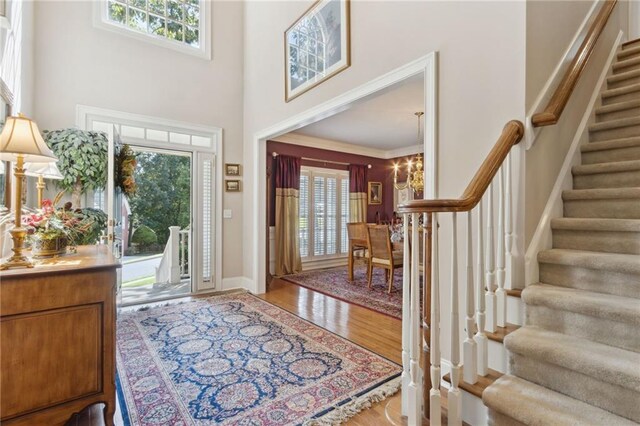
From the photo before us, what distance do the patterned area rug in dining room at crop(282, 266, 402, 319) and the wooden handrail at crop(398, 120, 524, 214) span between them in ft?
7.45

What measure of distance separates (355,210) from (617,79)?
189 inches

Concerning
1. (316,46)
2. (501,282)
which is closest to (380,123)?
(316,46)

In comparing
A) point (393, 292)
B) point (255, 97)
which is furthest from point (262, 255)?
point (255, 97)

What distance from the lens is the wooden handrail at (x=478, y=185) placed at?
4.27 ft

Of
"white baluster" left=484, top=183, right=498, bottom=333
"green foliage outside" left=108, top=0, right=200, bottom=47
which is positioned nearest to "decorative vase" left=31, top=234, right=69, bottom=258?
"white baluster" left=484, top=183, right=498, bottom=333

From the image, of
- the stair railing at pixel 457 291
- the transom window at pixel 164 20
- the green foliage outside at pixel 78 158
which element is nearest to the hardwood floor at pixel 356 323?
the stair railing at pixel 457 291

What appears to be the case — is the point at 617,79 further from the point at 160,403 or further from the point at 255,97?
the point at 160,403

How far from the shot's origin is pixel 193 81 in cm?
432

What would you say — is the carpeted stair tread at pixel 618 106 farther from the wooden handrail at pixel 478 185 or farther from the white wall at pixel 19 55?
the white wall at pixel 19 55

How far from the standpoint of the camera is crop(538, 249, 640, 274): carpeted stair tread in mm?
1461

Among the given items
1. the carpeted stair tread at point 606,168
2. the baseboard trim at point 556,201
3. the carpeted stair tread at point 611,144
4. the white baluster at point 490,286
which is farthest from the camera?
the carpeted stair tread at point 611,144

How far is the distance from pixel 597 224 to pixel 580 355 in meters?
0.83

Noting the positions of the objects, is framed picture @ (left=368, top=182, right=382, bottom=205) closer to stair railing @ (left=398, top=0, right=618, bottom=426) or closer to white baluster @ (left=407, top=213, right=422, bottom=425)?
stair railing @ (left=398, top=0, right=618, bottom=426)

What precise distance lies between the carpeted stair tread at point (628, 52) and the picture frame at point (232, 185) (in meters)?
4.54
